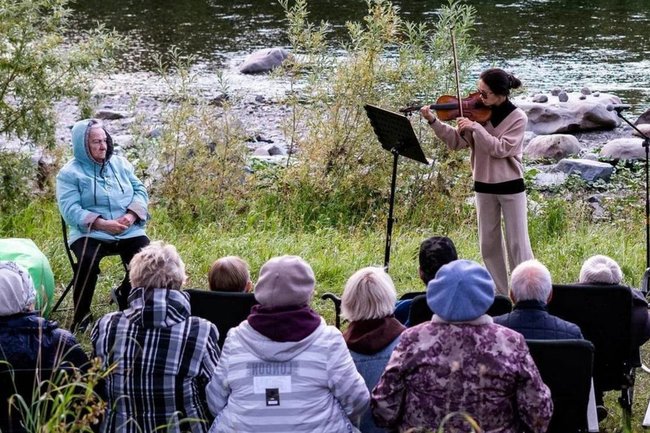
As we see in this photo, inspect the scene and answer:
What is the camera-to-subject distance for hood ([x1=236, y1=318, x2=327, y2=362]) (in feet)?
13.5

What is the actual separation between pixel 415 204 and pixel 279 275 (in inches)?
→ 242

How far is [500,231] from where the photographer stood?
7023mm

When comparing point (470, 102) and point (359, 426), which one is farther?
point (470, 102)

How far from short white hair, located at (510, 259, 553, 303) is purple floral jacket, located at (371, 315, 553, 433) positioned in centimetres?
63

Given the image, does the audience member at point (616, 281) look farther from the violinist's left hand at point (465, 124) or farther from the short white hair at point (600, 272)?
the violinist's left hand at point (465, 124)

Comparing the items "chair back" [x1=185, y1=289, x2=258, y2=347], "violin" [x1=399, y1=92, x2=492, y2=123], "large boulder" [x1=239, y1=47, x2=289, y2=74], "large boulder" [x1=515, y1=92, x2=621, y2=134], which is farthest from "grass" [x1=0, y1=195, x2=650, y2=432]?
"large boulder" [x1=239, y1=47, x2=289, y2=74]

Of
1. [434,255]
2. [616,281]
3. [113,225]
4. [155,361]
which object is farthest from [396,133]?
[155,361]

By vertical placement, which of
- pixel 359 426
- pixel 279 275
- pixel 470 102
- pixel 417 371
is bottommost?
pixel 359 426

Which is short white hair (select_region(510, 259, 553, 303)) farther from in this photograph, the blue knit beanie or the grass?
the grass

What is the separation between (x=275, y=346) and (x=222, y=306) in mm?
1036

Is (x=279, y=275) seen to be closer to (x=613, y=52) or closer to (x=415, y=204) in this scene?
(x=415, y=204)

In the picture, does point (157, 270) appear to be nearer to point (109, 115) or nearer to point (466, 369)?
point (466, 369)

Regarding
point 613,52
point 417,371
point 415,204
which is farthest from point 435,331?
point 613,52

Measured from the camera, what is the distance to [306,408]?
411 centimetres
